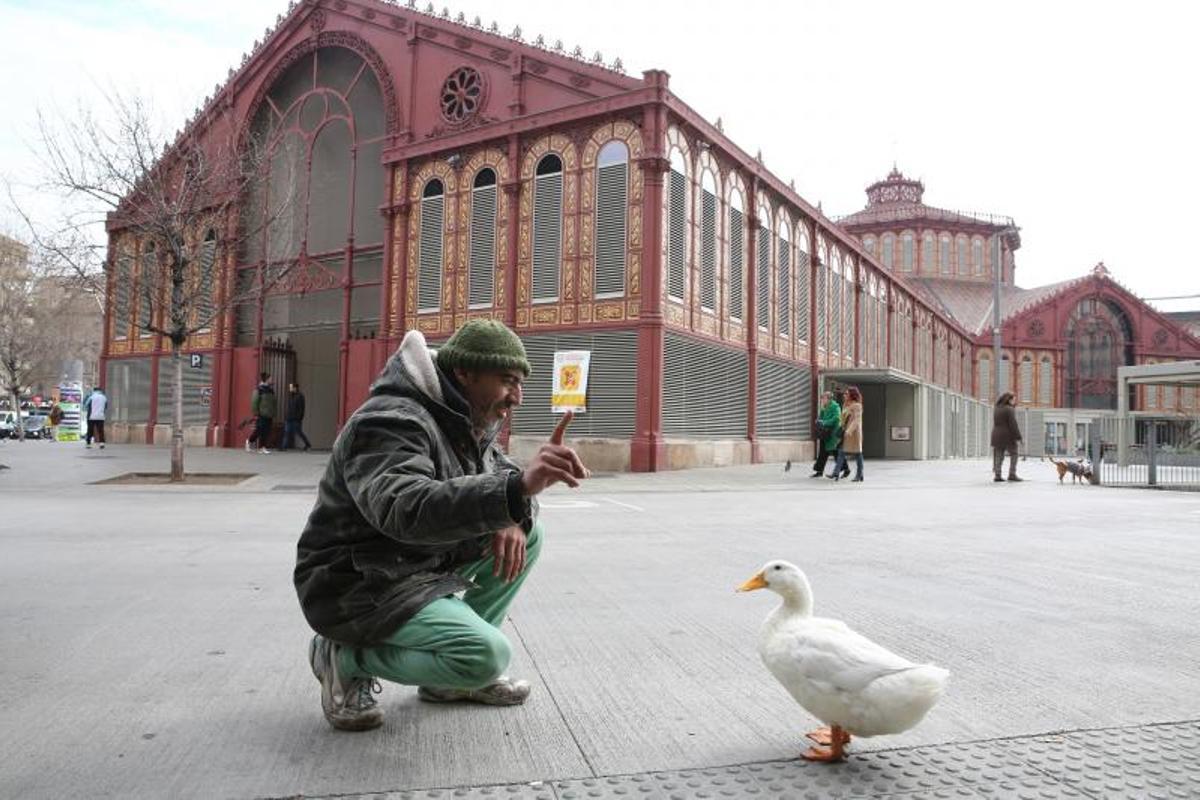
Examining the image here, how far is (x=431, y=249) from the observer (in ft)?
73.6

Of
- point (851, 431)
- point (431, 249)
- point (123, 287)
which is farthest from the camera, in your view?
point (431, 249)

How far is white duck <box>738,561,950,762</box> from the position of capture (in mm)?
2322

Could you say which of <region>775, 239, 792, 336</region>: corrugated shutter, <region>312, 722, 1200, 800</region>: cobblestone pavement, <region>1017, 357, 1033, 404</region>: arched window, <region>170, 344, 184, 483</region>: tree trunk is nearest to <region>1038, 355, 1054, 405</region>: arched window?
<region>1017, 357, 1033, 404</region>: arched window

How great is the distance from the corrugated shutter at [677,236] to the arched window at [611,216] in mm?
1047

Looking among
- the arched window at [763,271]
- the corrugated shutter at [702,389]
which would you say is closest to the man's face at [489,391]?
the corrugated shutter at [702,389]

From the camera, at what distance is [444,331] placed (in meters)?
22.0

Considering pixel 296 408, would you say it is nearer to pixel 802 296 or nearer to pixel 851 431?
pixel 802 296

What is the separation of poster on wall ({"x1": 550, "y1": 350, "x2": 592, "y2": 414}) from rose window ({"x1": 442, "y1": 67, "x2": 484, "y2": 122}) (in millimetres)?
7347

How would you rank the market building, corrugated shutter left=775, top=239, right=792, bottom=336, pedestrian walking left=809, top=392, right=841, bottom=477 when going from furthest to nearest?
corrugated shutter left=775, top=239, right=792, bottom=336, the market building, pedestrian walking left=809, top=392, right=841, bottom=477

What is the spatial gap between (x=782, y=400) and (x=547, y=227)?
30.0ft

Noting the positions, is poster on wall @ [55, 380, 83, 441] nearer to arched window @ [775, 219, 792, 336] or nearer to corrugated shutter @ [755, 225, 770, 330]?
corrugated shutter @ [755, 225, 770, 330]

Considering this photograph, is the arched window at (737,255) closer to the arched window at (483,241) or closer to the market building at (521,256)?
the market building at (521,256)

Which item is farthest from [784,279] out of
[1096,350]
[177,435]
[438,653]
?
[1096,350]

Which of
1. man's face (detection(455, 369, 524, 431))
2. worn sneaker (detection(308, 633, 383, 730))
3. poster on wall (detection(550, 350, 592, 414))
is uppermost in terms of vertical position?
poster on wall (detection(550, 350, 592, 414))
